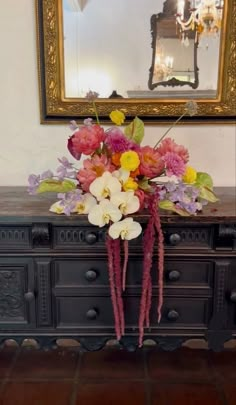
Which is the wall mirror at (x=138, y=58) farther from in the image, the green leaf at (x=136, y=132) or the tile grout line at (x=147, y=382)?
the tile grout line at (x=147, y=382)

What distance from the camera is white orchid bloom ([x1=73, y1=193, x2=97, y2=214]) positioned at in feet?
5.20

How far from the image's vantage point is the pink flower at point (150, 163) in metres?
1.59

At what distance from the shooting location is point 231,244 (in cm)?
171

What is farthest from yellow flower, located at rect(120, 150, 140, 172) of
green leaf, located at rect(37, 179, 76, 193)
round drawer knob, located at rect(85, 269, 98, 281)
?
round drawer knob, located at rect(85, 269, 98, 281)

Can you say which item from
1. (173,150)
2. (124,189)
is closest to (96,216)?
(124,189)

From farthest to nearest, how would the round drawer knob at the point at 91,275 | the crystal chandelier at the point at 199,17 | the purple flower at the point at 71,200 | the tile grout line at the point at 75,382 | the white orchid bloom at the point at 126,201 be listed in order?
the crystal chandelier at the point at 199,17 → the tile grout line at the point at 75,382 → the round drawer knob at the point at 91,275 → the purple flower at the point at 71,200 → the white orchid bloom at the point at 126,201

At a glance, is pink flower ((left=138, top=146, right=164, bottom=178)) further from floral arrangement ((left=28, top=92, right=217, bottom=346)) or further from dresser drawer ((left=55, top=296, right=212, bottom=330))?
dresser drawer ((left=55, top=296, right=212, bottom=330))

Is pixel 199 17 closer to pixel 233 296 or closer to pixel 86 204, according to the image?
pixel 86 204

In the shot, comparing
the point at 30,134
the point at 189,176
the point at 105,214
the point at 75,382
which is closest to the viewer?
the point at 105,214

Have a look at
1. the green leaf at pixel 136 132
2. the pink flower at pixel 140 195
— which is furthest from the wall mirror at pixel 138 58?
the pink flower at pixel 140 195

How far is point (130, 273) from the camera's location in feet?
5.70

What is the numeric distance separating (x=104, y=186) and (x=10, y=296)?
689 millimetres

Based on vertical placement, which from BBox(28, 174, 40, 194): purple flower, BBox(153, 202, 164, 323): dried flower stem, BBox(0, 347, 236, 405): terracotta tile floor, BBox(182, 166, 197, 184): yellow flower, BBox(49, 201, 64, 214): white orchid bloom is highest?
BBox(182, 166, 197, 184): yellow flower

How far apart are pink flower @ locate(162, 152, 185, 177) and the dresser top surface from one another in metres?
0.19
